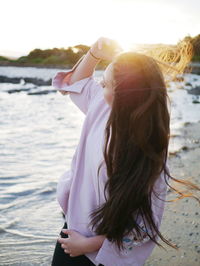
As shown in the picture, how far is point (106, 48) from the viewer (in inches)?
75.1

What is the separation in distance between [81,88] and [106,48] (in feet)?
0.82

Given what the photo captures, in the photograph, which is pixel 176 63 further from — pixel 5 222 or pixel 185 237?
pixel 5 222

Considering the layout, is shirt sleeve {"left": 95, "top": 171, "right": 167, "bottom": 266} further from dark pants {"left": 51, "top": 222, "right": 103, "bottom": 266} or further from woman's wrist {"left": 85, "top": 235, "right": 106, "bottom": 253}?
dark pants {"left": 51, "top": 222, "right": 103, "bottom": 266}

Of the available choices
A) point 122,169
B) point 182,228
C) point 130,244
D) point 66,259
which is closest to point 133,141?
point 122,169

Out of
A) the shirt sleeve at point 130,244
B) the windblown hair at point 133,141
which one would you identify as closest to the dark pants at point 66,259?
the shirt sleeve at point 130,244

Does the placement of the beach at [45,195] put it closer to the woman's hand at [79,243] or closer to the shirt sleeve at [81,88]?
the shirt sleeve at [81,88]

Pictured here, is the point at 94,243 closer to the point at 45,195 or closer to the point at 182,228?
the point at 182,228

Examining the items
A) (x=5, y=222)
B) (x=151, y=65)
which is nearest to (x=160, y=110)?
(x=151, y=65)

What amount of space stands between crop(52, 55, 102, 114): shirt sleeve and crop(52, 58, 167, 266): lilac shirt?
2 centimetres

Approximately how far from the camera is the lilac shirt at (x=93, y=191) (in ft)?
5.60

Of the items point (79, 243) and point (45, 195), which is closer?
point (79, 243)

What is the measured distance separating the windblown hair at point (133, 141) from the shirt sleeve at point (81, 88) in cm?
37

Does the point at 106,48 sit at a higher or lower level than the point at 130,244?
higher

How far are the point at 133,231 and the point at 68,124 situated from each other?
1063 centimetres
